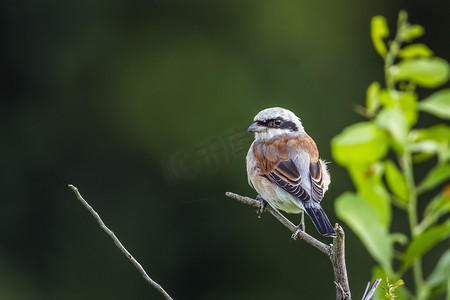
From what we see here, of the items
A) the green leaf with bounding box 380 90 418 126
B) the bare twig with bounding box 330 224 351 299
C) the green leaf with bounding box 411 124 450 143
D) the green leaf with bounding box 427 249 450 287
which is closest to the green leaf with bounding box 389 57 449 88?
the green leaf with bounding box 380 90 418 126

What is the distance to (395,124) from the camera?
196cm

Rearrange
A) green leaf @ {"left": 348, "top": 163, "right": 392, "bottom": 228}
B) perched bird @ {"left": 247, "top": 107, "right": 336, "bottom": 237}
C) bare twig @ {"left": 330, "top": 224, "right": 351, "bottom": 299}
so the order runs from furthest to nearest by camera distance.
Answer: perched bird @ {"left": 247, "top": 107, "right": 336, "bottom": 237} < green leaf @ {"left": 348, "top": 163, "right": 392, "bottom": 228} < bare twig @ {"left": 330, "top": 224, "right": 351, "bottom": 299}

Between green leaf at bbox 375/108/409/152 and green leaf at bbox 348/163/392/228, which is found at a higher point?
green leaf at bbox 375/108/409/152

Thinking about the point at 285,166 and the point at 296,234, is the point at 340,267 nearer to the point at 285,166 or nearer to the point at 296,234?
the point at 296,234

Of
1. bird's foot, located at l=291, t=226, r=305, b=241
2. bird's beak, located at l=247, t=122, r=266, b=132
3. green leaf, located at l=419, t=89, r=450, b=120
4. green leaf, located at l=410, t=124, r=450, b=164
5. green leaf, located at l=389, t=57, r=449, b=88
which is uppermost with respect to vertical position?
green leaf, located at l=389, t=57, r=449, b=88

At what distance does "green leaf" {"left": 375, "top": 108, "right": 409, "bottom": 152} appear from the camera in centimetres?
196

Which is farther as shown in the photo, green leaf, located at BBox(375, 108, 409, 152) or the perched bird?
the perched bird

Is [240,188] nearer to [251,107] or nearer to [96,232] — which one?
[251,107]

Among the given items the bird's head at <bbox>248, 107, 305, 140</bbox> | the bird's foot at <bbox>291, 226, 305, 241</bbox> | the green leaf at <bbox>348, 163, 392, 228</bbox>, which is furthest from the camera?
the bird's head at <bbox>248, 107, 305, 140</bbox>

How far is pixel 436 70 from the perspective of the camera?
6.91ft

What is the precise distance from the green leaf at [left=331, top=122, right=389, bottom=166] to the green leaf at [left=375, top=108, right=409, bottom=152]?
0.03m

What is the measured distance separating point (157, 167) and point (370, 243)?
14.0 feet

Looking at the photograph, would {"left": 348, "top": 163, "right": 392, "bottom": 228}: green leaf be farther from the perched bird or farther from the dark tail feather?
the perched bird

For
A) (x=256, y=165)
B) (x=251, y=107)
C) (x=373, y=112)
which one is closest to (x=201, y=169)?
(x=251, y=107)
